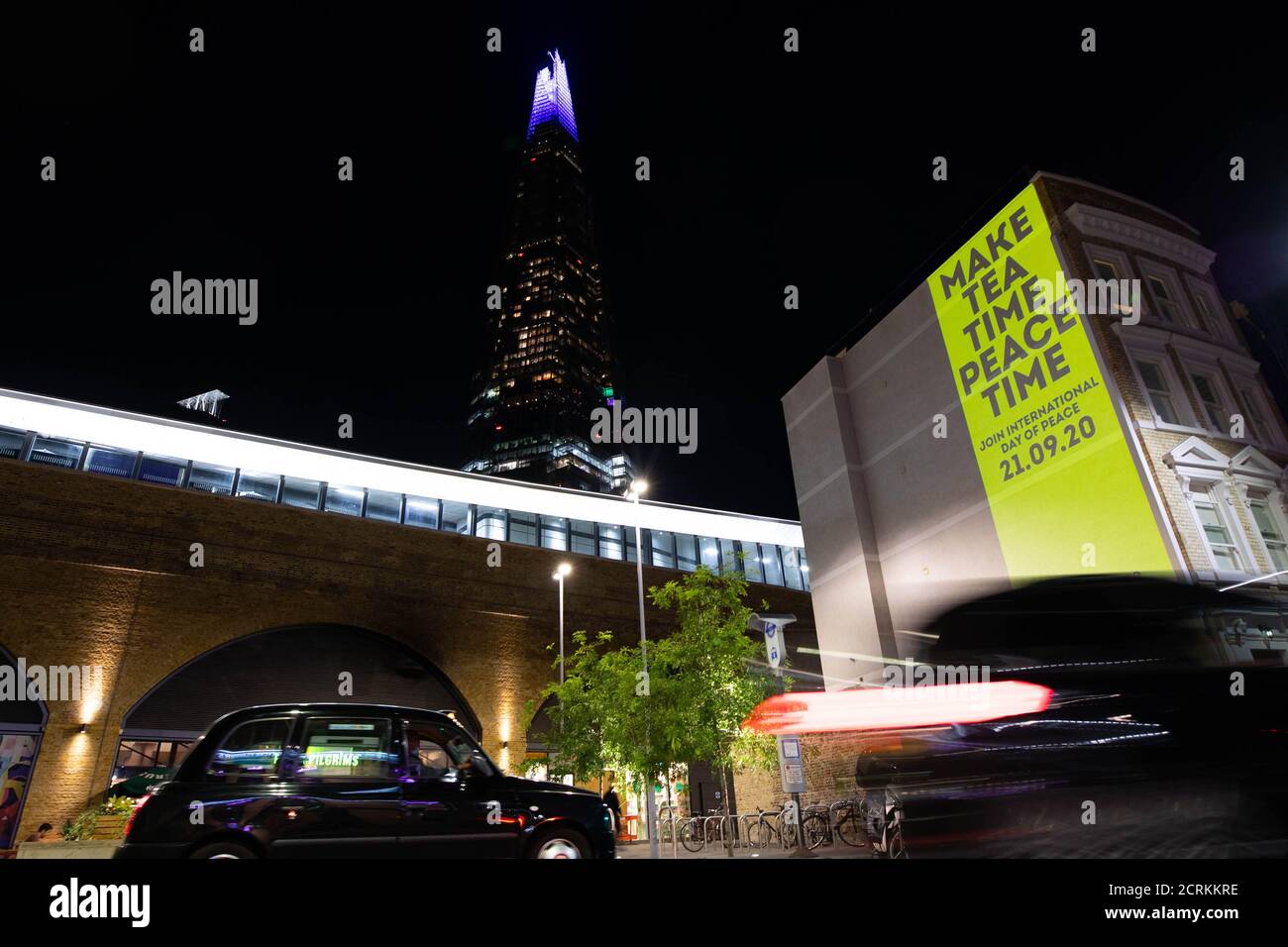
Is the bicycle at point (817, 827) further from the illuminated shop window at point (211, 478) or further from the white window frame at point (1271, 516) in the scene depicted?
the illuminated shop window at point (211, 478)

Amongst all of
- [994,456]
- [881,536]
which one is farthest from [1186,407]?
[881,536]

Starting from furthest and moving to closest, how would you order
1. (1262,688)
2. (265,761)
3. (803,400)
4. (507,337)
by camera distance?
(507,337) → (803,400) → (265,761) → (1262,688)

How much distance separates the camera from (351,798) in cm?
643

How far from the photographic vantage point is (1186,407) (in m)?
16.1

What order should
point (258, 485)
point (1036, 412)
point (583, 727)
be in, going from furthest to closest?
point (258, 485) → point (583, 727) → point (1036, 412)

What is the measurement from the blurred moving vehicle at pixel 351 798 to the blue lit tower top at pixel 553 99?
502 feet

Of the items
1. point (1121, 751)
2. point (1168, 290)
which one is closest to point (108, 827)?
point (1121, 751)

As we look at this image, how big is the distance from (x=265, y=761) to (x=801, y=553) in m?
30.6

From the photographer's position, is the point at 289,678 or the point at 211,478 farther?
the point at 211,478

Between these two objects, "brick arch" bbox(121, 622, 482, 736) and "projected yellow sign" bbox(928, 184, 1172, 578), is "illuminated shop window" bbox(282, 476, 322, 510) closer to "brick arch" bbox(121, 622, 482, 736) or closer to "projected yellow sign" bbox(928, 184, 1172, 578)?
"brick arch" bbox(121, 622, 482, 736)

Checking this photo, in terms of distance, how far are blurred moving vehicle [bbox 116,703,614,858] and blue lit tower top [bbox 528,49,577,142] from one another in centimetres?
15294

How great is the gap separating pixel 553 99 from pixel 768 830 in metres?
154

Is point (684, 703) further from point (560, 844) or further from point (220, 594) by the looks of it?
point (220, 594)
